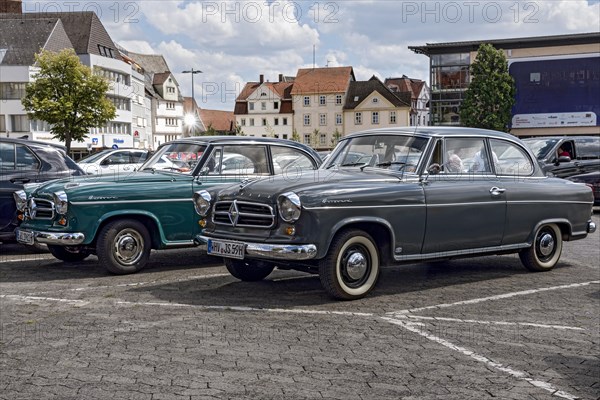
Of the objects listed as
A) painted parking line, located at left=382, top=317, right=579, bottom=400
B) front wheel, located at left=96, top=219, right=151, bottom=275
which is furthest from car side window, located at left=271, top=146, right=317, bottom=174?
painted parking line, located at left=382, top=317, right=579, bottom=400

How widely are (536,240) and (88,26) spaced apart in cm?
7439

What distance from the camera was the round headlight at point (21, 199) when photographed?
34.1ft

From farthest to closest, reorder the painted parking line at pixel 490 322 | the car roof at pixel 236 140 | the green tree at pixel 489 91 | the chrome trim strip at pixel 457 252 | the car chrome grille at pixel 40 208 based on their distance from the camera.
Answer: the green tree at pixel 489 91, the car roof at pixel 236 140, the car chrome grille at pixel 40 208, the chrome trim strip at pixel 457 252, the painted parking line at pixel 490 322

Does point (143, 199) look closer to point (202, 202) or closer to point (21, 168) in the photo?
point (202, 202)

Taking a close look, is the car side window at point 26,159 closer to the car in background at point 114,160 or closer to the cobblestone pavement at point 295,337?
the cobblestone pavement at point 295,337

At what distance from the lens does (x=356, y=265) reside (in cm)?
795

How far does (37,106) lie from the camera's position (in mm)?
54875

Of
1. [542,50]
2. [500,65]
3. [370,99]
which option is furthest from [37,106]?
[370,99]

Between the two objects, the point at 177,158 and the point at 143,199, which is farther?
the point at 177,158

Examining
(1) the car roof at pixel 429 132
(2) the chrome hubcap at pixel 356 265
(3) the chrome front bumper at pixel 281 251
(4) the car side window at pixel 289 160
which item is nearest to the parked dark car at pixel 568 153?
(4) the car side window at pixel 289 160

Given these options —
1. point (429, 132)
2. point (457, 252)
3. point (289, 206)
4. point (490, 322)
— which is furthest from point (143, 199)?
point (490, 322)

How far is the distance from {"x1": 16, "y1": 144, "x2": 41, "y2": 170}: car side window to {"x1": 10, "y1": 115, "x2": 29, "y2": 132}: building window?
6155 centimetres

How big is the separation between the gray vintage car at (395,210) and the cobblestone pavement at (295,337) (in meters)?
0.41

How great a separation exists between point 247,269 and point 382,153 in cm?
202
